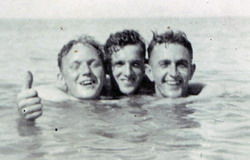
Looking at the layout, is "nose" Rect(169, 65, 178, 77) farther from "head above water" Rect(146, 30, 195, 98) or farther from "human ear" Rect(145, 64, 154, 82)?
"human ear" Rect(145, 64, 154, 82)

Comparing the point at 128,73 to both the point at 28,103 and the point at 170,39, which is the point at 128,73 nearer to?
the point at 170,39

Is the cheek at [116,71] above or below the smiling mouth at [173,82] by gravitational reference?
above

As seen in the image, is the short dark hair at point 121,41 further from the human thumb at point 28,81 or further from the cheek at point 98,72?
the human thumb at point 28,81

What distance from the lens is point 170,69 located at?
2635mm

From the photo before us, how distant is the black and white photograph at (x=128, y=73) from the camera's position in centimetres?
251

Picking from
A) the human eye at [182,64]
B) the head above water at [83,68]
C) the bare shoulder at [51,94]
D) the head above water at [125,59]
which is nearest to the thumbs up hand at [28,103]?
the bare shoulder at [51,94]

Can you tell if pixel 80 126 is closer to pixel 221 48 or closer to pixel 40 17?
pixel 40 17

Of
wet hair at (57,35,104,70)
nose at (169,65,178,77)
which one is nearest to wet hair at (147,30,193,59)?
nose at (169,65,178,77)

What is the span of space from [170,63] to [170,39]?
126mm

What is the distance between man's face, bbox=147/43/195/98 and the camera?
2.63 metres

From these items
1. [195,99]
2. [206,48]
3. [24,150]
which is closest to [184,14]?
[206,48]

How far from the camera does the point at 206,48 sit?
276cm

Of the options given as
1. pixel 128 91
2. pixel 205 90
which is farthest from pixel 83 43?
pixel 205 90

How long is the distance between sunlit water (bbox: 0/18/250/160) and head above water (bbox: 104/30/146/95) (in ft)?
0.15
